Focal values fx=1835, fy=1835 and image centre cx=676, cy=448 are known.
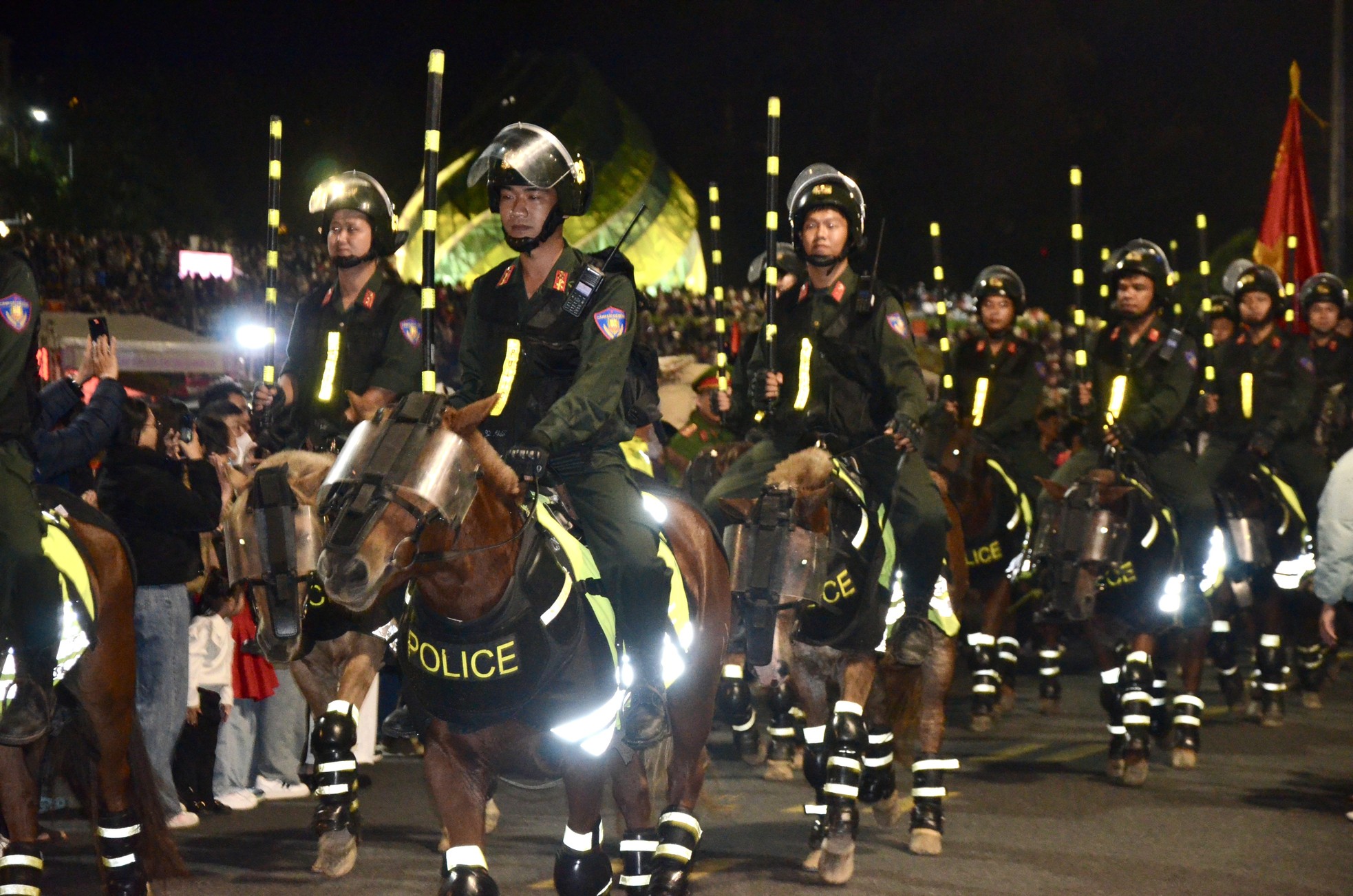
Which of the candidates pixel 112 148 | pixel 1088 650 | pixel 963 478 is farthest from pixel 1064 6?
pixel 963 478

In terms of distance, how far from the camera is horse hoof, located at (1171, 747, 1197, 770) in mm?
11961

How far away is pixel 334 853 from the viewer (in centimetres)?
870

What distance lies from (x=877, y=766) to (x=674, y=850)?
238 centimetres

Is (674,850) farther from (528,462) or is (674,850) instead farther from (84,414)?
(84,414)

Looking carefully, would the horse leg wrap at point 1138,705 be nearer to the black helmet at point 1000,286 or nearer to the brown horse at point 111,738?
the black helmet at point 1000,286

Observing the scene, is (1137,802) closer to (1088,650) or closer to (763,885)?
(763,885)

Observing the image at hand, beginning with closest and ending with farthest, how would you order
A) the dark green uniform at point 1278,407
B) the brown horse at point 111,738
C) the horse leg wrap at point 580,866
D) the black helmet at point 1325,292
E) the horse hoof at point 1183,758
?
the horse leg wrap at point 580,866 < the brown horse at point 111,738 < the horse hoof at point 1183,758 < the dark green uniform at point 1278,407 < the black helmet at point 1325,292

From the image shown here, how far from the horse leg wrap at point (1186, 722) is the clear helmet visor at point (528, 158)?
22.7 ft

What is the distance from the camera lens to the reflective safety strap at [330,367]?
9312 millimetres

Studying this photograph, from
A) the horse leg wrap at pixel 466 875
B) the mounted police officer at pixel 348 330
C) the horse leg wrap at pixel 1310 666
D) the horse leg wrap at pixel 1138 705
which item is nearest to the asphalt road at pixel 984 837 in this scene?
the horse leg wrap at pixel 1138 705

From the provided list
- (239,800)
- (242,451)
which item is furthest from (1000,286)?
(239,800)

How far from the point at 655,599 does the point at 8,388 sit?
104 inches

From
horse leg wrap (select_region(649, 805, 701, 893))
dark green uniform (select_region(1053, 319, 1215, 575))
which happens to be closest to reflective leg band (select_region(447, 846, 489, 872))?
horse leg wrap (select_region(649, 805, 701, 893))

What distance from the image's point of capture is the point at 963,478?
13133mm
